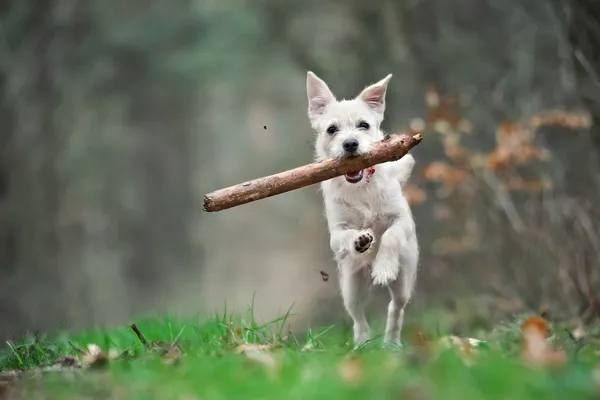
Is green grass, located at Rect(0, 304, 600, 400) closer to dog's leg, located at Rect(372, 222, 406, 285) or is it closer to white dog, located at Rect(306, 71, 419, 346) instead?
dog's leg, located at Rect(372, 222, 406, 285)

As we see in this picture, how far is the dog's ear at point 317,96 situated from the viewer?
5.43 metres

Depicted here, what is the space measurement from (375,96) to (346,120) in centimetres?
39

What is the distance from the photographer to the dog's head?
474 cm

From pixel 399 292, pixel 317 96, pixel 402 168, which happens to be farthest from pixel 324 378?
pixel 317 96

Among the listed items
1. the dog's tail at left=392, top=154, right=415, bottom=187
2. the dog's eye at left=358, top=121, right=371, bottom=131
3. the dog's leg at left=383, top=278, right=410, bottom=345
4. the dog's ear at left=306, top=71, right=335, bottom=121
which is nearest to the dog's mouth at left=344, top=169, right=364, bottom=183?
the dog's eye at left=358, top=121, right=371, bottom=131

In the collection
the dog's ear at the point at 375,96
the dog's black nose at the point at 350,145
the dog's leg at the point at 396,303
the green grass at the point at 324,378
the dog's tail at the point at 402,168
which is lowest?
the dog's leg at the point at 396,303

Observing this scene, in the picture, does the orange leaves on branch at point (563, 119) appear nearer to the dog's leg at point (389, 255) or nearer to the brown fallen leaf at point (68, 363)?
the dog's leg at point (389, 255)

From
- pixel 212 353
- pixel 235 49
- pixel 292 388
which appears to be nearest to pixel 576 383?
pixel 292 388

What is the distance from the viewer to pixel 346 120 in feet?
16.8

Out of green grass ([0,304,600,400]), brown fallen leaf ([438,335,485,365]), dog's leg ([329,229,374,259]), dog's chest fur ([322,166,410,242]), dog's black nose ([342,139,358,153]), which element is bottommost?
brown fallen leaf ([438,335,485,365])

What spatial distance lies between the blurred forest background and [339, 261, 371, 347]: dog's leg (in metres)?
2.19

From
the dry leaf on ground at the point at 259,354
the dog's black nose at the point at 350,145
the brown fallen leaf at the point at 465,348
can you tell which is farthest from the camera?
the dog's black nose at the point at 350,145

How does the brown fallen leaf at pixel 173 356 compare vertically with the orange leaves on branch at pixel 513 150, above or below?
below

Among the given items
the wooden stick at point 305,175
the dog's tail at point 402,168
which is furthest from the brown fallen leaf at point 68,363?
the dog's tail at point 402,168
